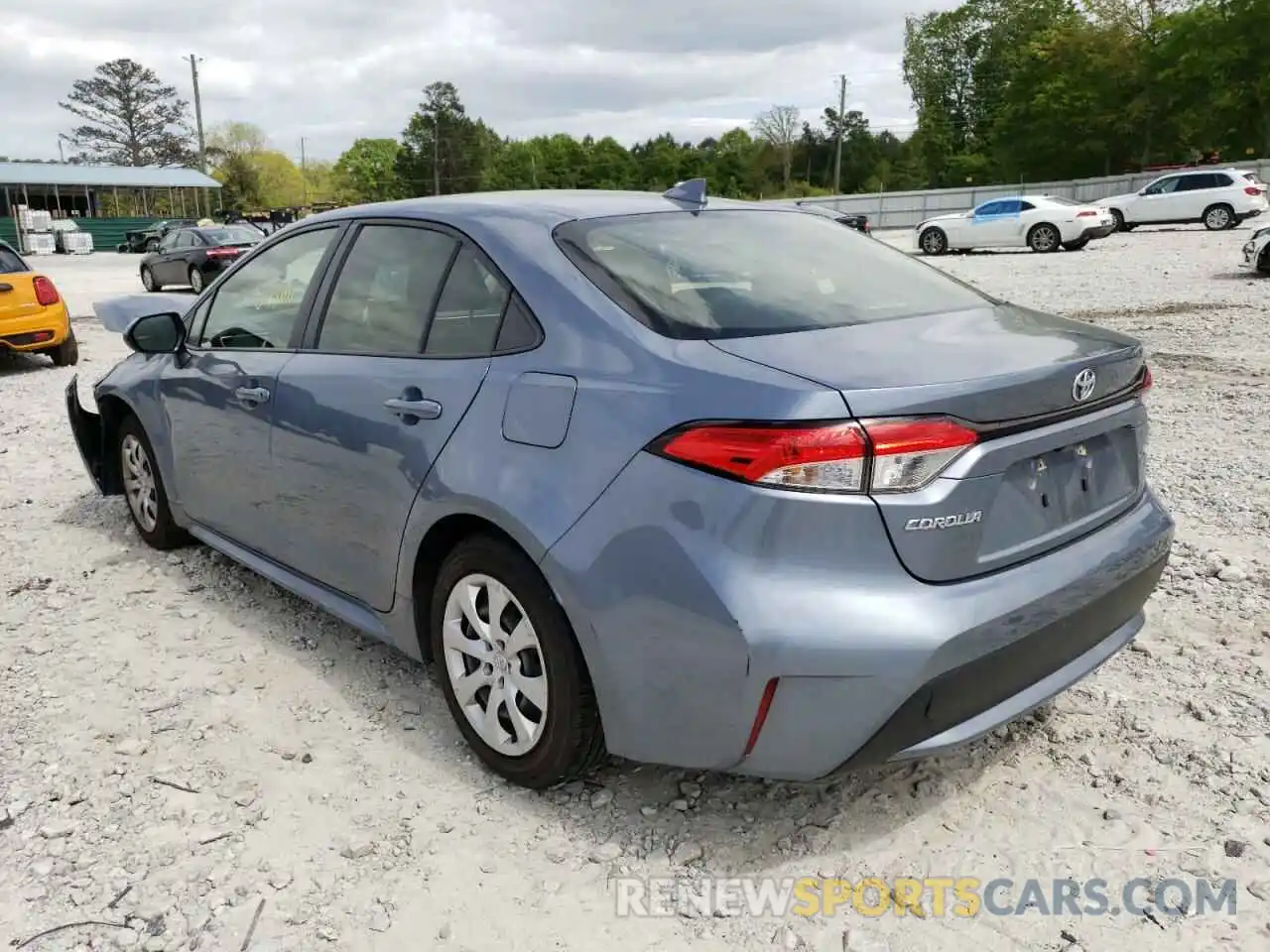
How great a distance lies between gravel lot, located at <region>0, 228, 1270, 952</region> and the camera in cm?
238

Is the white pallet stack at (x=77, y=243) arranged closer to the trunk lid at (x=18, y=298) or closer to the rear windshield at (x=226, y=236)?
the rear windshield at (x=226, y=236)

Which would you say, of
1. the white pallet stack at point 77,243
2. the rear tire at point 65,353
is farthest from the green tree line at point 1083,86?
the rear tire at point 65,353

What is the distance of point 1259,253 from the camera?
15219 mm

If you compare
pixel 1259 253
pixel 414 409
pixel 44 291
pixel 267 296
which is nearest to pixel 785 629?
pixel 414 409

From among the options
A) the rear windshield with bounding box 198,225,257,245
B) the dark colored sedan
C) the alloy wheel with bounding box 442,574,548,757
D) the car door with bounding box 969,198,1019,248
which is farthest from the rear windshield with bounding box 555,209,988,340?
the car door with bounding box 969,198,1019,248

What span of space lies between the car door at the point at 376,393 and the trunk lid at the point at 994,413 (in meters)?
0.88

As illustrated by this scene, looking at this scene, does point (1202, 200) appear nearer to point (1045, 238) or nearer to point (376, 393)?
point (1045, 238)

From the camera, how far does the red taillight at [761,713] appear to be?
2223mm

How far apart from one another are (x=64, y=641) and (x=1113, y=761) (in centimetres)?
373

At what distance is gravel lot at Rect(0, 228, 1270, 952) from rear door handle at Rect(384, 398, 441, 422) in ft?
3.33

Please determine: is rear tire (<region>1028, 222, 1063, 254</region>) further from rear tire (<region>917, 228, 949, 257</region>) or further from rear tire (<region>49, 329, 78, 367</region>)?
rear tire (<region>49, 329, 78, 367</region>)

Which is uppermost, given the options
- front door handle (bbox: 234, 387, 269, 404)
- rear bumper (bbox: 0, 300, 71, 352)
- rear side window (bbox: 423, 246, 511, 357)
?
rear side window (bbox: 423, 246, 511, 357)

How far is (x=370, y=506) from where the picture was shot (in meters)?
3.15

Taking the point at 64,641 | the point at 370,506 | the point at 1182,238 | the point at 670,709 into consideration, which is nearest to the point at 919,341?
the point at 670,709
